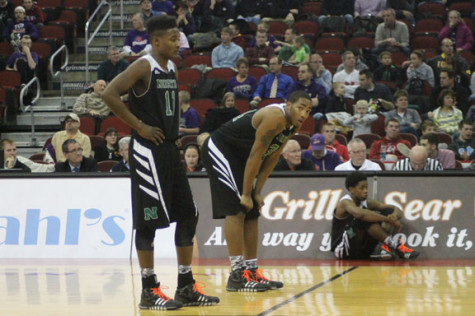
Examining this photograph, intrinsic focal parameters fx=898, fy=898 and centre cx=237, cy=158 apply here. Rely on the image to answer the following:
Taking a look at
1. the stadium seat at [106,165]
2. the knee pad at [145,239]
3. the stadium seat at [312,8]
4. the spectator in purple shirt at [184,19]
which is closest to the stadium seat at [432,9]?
the stadium seat at [312,8]

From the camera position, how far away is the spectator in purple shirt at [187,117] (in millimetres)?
13836

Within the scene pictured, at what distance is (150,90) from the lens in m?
6.33

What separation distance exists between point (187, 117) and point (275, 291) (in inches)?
277

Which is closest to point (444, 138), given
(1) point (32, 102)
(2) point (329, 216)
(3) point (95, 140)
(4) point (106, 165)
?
(2) point (329, 216)

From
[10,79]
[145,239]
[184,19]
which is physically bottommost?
[10,79]

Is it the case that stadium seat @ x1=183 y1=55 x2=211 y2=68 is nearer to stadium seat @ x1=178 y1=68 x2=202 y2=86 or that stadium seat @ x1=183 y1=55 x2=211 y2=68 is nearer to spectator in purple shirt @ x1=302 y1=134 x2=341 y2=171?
stadium seat @ x1=178 y1=68 x2=202 y2=86

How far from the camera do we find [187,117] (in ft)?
45.9

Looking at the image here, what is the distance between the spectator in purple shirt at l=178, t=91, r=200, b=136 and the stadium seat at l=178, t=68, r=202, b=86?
1.82 m

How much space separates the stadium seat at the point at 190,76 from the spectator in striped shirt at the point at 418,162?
18.0 feet

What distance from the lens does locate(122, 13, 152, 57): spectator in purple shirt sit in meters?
17.1

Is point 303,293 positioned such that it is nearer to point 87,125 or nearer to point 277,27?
point 87,125

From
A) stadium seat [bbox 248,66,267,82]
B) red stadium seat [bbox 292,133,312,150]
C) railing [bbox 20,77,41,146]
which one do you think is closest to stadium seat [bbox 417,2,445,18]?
stadium seat [bbox 248,66,267,82]

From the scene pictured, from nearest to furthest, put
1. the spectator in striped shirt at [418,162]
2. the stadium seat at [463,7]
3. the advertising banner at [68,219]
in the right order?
the advertising banner at [68,219] → the spectator in striped shirt at [418,162] → the stadium seat at [463,7]

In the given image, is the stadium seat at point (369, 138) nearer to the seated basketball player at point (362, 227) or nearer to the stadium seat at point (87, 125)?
the seated basketball player at point (362, 227)
